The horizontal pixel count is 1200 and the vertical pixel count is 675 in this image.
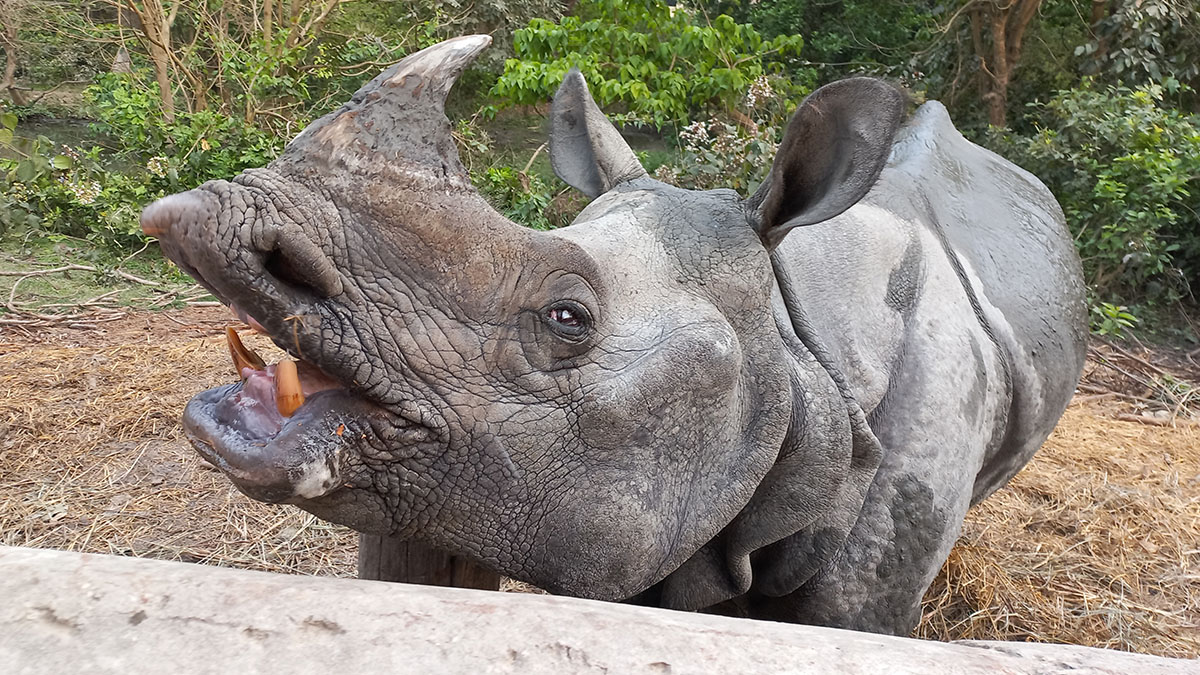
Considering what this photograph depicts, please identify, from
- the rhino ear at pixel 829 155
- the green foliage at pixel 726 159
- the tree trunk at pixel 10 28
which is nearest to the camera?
the rhino ear at pixel 829 155

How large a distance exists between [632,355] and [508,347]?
27 centimetres

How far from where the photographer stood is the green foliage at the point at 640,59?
28.5 feet

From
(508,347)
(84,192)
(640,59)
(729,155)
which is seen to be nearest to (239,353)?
(508,347)

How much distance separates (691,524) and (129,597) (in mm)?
1178

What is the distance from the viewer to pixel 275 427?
159 centimetres

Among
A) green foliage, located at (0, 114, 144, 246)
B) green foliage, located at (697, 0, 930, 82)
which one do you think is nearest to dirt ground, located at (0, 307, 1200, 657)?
green foliage, located at (0, 114, 144, 246)

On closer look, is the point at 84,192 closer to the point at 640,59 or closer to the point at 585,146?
the point at 640,59

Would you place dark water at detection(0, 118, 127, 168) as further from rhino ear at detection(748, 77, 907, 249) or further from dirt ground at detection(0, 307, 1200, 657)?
rhino ear at detection(748, 77, 907, 249)

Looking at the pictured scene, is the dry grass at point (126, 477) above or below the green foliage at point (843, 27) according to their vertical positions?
below

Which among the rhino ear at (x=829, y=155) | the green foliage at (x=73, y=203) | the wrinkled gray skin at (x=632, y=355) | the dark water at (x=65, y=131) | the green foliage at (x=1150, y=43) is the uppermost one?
the rhino ear at (x=829, y=155)

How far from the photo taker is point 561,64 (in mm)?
8570

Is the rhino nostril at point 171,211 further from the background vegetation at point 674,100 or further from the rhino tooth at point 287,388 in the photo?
the background vegetation at point 674,100

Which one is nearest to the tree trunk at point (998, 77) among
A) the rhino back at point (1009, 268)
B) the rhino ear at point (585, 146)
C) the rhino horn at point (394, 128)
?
the rhino back at point (1009, 268)

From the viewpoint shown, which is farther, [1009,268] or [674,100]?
[674,100]
